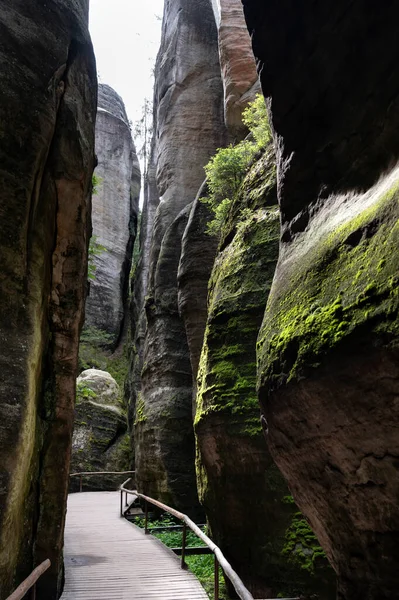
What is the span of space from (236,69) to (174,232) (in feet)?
17.9

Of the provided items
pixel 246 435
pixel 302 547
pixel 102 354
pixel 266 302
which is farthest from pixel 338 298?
pixel 102 354

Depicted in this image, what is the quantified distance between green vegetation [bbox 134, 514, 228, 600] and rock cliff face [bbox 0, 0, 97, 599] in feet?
10.8

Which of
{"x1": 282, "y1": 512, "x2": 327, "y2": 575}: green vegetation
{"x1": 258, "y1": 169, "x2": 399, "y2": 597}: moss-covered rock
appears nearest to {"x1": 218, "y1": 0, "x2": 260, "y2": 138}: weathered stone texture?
{"x1": 282, "y1": 512, "x2": 327, "y2": 575}: green vegetation

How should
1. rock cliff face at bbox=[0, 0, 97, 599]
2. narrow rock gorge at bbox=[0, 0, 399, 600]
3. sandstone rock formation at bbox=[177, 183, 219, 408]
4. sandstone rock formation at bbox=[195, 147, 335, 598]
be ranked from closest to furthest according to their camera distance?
narrow rock gorge at bbox=[0, 0, 399, 600]
rock cliff face at bbox=[0, 0, 97, 599]
sandstone rock formation at bbox=[195, 147, 335, 598]
sandstone rock formation at bbox=[177, 183, 219, 408]

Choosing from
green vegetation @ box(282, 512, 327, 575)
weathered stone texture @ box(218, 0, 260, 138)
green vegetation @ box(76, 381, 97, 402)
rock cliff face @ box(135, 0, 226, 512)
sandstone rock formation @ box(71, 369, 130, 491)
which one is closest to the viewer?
green vegetation @ box(282, 512, 327, 575)

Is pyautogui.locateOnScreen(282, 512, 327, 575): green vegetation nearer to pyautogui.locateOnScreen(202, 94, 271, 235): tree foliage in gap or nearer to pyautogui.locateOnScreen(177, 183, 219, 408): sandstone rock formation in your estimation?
pyautogui.locateOnScreen(177, 183, 219, 408): sandstone rock formation

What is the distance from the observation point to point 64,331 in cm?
765

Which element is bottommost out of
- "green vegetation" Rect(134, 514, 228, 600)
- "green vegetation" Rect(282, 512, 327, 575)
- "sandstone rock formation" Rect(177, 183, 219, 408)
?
"green vegetation" Rect(134, 514, 228, 600)

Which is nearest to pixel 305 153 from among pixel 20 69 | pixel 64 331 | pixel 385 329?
pixel 385 329

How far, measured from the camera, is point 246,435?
8.20 meters

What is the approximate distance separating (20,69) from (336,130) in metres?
3.76

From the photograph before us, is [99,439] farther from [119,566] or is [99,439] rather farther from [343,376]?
[343,376]

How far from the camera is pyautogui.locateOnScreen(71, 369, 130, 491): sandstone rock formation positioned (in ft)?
69.7

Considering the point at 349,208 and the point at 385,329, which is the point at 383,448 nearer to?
the point at 385,329
